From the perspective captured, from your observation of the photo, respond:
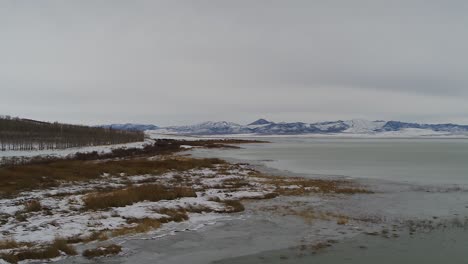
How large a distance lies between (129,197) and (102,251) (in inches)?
309

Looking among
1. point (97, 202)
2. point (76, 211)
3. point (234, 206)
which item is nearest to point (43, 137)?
point (97, 202)

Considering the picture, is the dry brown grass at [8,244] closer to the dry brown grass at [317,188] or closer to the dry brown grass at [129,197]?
the dry brown grass at [129,197]

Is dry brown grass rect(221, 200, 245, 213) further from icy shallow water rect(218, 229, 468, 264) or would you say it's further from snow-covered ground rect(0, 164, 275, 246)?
icy shallow water rect(218, 229, 468, 264)

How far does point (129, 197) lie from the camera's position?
1900 centimetres

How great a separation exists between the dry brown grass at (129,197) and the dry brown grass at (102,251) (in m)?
5.79

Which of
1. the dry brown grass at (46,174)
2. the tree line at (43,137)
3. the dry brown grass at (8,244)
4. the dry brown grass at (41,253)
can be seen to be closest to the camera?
the dry brown grass at (41,253)

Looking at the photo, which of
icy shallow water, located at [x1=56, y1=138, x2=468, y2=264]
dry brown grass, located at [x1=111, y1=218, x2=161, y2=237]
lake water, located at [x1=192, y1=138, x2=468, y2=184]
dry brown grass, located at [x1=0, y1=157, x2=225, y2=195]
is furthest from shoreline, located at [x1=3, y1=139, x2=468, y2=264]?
→ lake water, located at [x1=192, y1=138, x2=468, y2=184]

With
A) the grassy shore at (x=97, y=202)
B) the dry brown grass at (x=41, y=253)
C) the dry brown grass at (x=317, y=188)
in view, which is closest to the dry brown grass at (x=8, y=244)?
the grassy shore at (x=97, y=202)

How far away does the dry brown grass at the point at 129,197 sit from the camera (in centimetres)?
1753

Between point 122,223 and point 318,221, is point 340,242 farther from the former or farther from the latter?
point 122,223

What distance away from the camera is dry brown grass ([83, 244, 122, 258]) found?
36.1ft

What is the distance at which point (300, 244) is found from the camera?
41.7 feet

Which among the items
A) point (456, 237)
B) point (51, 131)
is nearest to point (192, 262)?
point (456, 237)

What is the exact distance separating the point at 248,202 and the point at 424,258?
10288 mm
